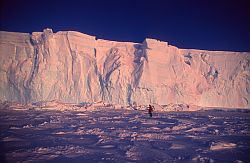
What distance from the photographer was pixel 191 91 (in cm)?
3544

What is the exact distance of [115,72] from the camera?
Result: 3288 cm

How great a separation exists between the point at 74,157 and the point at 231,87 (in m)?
33.3

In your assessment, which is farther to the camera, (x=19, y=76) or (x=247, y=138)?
(x=19, y=76)

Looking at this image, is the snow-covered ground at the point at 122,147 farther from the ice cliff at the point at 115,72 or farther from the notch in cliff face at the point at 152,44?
the notch in cliff face at the point at 152,44

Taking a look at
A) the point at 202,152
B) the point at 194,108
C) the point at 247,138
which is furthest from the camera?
the point at 194,108

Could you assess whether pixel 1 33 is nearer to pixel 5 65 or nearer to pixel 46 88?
pixel 5 65

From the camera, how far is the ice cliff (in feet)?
102

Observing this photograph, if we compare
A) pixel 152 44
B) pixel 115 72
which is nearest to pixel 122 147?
pixel 115 72

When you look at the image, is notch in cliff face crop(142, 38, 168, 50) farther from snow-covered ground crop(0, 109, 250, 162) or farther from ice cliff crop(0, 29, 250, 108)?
snow-covered ground crop(0, 109, 250, 162)

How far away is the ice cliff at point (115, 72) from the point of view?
3109cm

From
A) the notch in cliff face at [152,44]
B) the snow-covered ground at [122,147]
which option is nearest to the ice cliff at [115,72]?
the notch in cliff face at [152,44]

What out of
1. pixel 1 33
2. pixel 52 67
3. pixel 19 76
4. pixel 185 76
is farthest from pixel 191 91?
pixel 1 33

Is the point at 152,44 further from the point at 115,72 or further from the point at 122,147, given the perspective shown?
the point at 122,147

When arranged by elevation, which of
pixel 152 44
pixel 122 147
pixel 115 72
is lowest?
pixel 122 147
